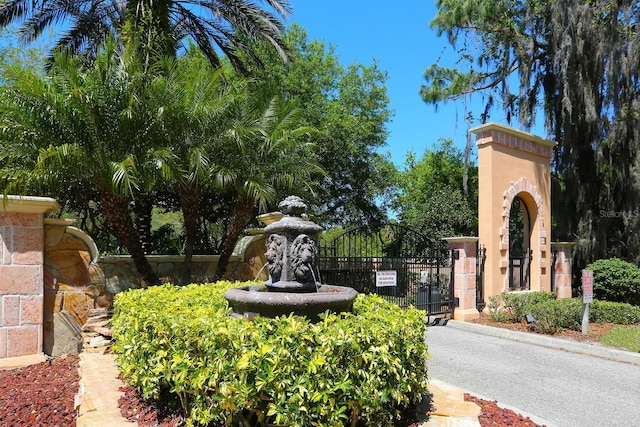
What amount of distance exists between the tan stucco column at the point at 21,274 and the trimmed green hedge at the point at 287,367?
299 cm

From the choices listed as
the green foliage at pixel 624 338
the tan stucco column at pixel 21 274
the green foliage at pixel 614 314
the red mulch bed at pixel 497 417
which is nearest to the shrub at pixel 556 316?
the green foliage at pixel 624 338

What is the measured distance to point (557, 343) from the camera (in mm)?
7918

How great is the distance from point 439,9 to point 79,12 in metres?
11.2

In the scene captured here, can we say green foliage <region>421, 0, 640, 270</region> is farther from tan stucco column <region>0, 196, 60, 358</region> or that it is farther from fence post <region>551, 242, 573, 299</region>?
tan stucco column <region>0, 196, 60, 358</region>

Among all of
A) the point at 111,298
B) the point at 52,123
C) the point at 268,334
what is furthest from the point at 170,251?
the point at 268,334

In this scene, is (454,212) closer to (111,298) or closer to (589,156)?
(589,156)

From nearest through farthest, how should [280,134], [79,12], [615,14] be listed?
1. [280,134]
2. [79,12]
3. [615,14]

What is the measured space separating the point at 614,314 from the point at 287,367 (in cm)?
948

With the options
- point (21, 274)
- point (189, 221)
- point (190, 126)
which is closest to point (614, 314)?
point (189, 221)

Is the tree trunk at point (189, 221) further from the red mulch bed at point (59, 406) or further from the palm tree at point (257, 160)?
the red mulch bed at point (59, 406)

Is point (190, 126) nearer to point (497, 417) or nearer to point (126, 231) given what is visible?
point (126, 231)

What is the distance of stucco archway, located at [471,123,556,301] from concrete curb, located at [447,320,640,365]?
52.7 inches

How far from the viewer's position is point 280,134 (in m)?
8.32

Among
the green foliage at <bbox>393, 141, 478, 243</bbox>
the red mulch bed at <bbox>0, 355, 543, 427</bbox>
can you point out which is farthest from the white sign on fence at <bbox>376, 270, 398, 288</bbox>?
the green foliage at <bbox>393, 141, 478, 243</bbox>
